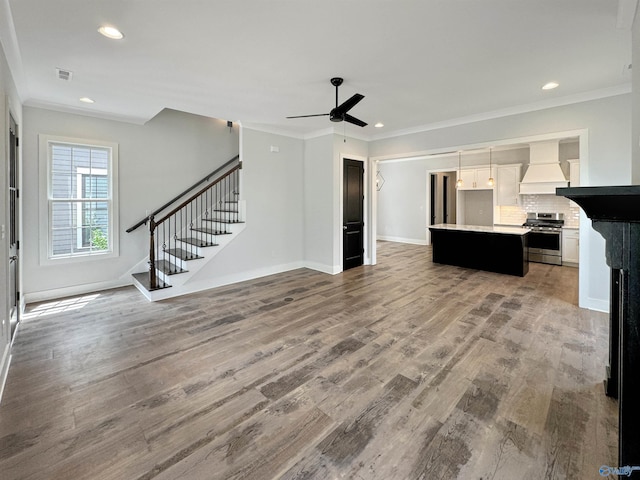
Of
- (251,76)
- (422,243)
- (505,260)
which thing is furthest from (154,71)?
(422,243)

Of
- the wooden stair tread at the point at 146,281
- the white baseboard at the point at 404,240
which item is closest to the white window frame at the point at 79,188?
the wooden stair tread at the point at 146,281

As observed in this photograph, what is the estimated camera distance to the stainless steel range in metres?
6.94

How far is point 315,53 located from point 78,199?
175 inches

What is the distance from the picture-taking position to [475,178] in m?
8.58

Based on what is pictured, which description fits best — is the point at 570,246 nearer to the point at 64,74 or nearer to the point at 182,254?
the point at 182,254

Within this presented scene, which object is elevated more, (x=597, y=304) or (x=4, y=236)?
(x=4, y=236)

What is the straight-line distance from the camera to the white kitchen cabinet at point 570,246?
6.75 meters

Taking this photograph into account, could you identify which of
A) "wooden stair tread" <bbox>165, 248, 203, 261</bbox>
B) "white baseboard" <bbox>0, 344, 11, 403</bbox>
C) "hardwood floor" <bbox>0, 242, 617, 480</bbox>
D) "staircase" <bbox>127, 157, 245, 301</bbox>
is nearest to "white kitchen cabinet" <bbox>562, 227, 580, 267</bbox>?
"hardwood floor" <bbox>0, 242, 617, 480</bbox>

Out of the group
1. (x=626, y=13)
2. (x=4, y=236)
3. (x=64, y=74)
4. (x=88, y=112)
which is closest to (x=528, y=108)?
(x=626, y=13)

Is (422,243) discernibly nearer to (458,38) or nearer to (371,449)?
(458,38)

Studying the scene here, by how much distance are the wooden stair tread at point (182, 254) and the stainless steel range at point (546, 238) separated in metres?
7.59

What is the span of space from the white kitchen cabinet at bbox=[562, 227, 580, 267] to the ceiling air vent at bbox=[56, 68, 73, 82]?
31.0 ft

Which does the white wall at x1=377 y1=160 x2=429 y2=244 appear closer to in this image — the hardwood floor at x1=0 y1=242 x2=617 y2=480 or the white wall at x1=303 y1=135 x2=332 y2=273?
the white wall at x1=303 y1=135 x2=332 y2=273

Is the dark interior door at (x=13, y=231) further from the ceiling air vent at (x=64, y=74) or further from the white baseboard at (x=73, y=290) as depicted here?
the white baseboard at (x=73, y=290)
